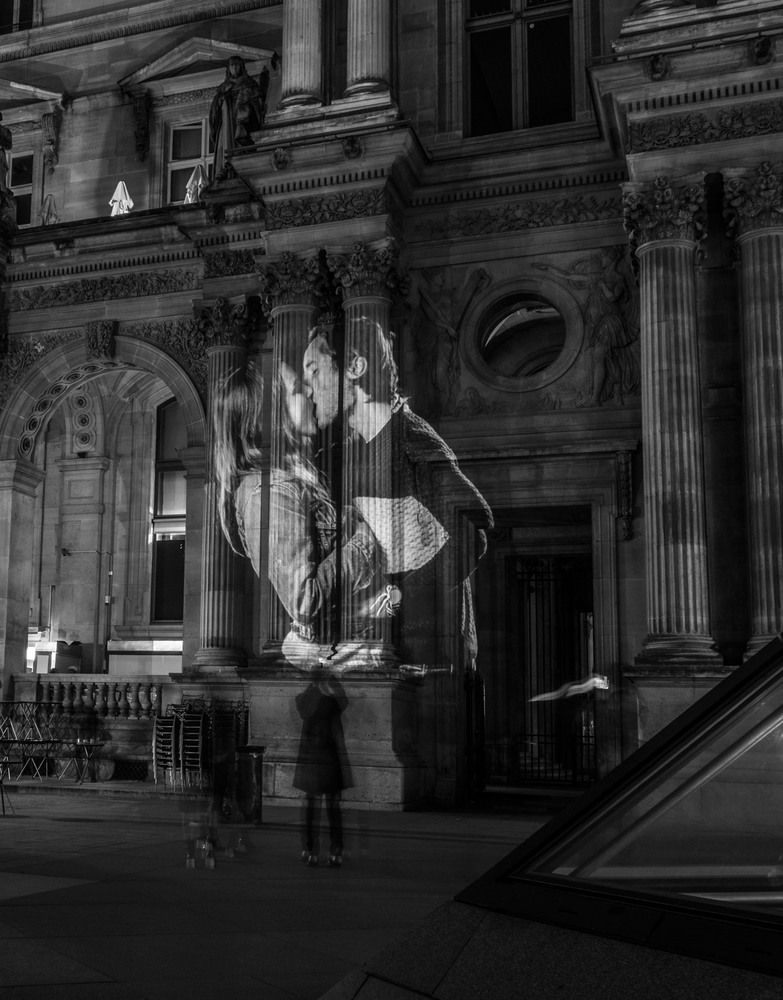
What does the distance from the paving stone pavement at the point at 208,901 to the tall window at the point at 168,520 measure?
15.0 metres

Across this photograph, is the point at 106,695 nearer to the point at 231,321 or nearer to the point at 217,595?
the point at 217,595

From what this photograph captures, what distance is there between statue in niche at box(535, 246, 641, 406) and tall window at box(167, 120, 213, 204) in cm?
991

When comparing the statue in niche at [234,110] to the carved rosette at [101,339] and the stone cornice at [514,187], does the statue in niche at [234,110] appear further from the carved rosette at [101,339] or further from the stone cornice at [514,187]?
the stone cornice at [514,187]

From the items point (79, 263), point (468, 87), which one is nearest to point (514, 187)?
point (468, 87)

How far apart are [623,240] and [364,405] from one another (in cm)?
460

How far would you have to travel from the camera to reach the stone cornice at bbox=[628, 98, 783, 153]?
15.1 meters

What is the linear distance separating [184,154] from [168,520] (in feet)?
32.4

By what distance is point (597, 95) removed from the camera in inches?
623

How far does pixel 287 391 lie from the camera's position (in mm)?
17328

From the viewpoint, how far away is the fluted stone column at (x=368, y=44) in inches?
687

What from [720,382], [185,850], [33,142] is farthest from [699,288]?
[33,142]

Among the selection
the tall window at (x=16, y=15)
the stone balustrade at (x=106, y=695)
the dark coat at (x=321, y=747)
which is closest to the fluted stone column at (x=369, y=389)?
the dark coat at (x=321, y=747)

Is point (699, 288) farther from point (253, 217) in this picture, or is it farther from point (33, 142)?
point (33, 142)

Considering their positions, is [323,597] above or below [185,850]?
above
